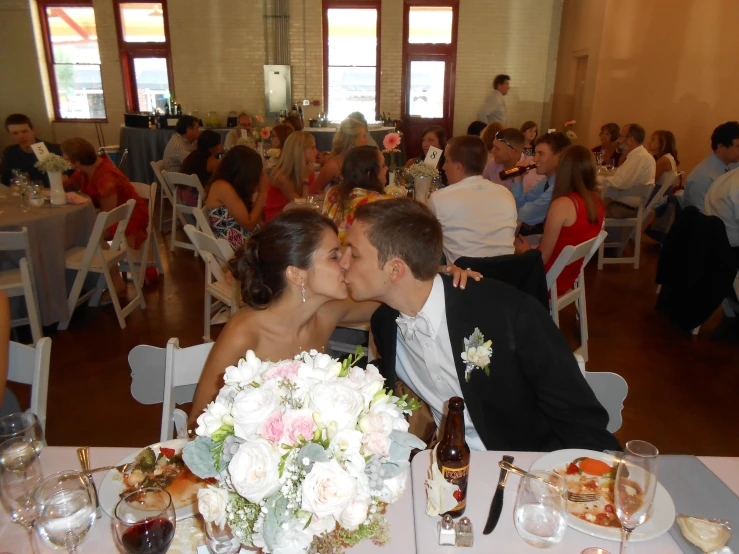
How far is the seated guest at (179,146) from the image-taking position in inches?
278

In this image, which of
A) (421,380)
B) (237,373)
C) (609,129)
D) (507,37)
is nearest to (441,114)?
(507,37)

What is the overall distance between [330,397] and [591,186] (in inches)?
134

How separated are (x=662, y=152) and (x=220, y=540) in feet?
23.5

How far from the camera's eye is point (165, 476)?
1.35 meters

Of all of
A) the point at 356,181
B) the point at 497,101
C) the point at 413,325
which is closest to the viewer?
the point at 413,325

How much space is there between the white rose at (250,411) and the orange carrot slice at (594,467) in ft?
2.94

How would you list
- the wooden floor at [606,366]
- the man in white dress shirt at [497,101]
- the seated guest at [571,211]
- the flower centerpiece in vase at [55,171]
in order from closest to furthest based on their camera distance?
the wooden floor at [606,366] → the seated guest at [571,211] → the flower centerpiece in vase at [55,171] → the man in white dress shirt at [497,101]

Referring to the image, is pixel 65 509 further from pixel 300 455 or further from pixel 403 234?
pixel 403 234

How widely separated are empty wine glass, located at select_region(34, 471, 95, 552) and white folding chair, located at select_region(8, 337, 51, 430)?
68cm

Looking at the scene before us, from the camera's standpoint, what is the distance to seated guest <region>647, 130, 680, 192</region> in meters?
6.44

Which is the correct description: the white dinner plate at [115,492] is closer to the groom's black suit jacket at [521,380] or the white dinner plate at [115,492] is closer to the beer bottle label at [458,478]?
the beer bottle label at [458,478]

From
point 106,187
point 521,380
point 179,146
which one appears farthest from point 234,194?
point 521,380

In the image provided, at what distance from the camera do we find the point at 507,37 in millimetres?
10969

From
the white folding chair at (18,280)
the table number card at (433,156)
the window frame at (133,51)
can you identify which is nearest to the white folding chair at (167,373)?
the white folding chair at (18,280)
